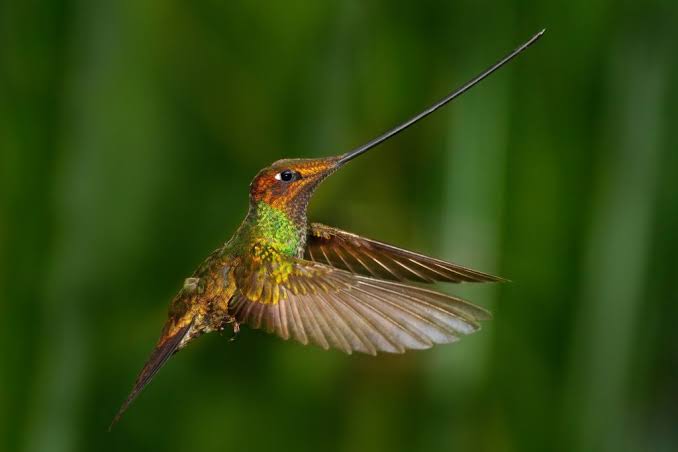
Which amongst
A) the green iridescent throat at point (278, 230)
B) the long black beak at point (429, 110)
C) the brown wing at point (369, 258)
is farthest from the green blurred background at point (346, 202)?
the long black beak at point (429, 110)

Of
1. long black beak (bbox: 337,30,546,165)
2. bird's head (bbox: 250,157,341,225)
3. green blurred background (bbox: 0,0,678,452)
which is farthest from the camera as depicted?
green blurred background (bbox: 0,0,678,452)

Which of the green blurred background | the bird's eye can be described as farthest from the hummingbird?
the green blurred background

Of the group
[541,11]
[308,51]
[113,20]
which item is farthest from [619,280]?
[113,20]

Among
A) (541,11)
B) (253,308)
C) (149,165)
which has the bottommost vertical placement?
(253,308)

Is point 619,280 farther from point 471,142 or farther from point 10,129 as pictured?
point 10,129

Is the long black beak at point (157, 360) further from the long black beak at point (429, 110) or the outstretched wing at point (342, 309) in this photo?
the long black beak at point (429, 110)

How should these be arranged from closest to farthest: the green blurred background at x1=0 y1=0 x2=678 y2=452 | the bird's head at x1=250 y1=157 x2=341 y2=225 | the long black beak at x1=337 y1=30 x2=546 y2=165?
the long black beak at x1=337 y1=30 x2=546 y2=165
the bird's head at x1=250 y1=157 x2=341 y2=225
the green blurred background at x1=0 y1=0 x2=678 y2=452

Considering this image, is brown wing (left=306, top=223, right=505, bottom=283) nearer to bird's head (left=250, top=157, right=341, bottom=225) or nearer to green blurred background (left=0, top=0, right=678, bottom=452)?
bird's head (left=250, top=157, right=341, bottom=225)
